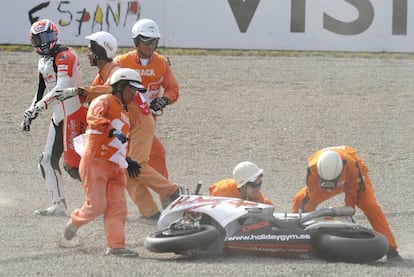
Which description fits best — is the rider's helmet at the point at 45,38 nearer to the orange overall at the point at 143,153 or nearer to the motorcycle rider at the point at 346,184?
the orange overall at the point at 143,153

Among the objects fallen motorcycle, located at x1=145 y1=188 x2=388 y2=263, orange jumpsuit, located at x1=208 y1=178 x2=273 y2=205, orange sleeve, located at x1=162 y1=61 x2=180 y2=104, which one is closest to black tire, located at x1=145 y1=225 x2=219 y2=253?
fallen motorcycle, located at x1=145 y1=188 x2=388 y2=263

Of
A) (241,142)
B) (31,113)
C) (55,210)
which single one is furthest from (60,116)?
(241,142)

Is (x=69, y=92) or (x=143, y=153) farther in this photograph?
(x=143, y=153)

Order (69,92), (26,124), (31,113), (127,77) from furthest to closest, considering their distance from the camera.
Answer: (26,124) → (31,113) → (69,92) → (127,77)

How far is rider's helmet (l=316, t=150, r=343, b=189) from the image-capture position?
9602 millimetres

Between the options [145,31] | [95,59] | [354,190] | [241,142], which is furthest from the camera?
[241,142]

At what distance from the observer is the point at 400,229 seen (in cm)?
1101

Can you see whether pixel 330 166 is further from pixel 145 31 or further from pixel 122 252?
pixel 145 31

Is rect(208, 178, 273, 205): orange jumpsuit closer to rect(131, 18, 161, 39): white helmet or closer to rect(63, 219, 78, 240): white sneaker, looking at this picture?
rect(63, 219, 78, 240): white sneaker

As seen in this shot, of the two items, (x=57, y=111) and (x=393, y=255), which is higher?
(x=57, y=111)

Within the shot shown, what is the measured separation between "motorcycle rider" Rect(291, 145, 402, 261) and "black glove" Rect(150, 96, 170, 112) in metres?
2.32

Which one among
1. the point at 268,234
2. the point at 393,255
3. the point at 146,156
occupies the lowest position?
the point at 393,255

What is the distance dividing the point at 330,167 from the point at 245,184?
2.92ft

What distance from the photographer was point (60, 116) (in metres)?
11.8
